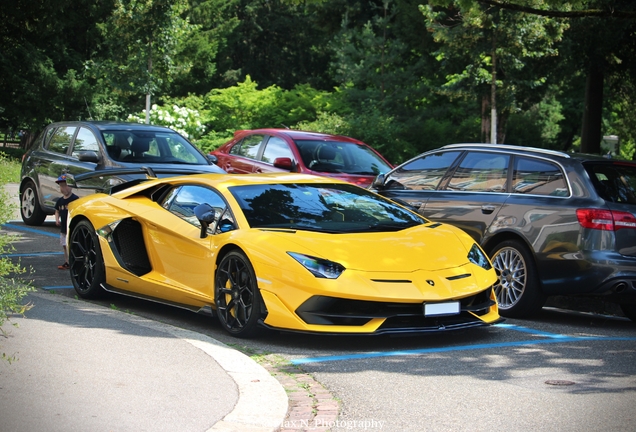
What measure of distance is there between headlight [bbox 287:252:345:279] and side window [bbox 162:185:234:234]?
1.09 m

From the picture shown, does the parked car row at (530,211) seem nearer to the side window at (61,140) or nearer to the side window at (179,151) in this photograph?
the side window at (179,151)

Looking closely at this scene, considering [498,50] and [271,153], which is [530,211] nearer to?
[271,153]

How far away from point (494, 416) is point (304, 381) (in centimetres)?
145

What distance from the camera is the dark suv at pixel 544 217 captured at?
29.3ft

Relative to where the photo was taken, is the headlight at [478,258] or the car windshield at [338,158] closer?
the headlight at [478,258]

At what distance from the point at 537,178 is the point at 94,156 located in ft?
23.0

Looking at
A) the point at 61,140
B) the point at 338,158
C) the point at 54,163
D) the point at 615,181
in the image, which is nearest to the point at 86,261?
the point at 615,181

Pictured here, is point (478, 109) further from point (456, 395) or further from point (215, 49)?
point (456, 395)

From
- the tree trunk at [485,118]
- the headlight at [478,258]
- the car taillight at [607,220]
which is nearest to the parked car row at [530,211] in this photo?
the car taillight at [607,220]

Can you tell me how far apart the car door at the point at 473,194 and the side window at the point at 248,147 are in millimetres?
6267

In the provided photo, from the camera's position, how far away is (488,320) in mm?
8117

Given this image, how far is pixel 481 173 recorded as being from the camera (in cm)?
1038

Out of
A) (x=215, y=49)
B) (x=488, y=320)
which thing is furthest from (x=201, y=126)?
(x=488, y=320)

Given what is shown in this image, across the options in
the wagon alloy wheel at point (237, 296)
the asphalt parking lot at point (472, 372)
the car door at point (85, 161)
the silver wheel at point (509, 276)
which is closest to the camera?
the asphalt parking lot at point (472, 372)
